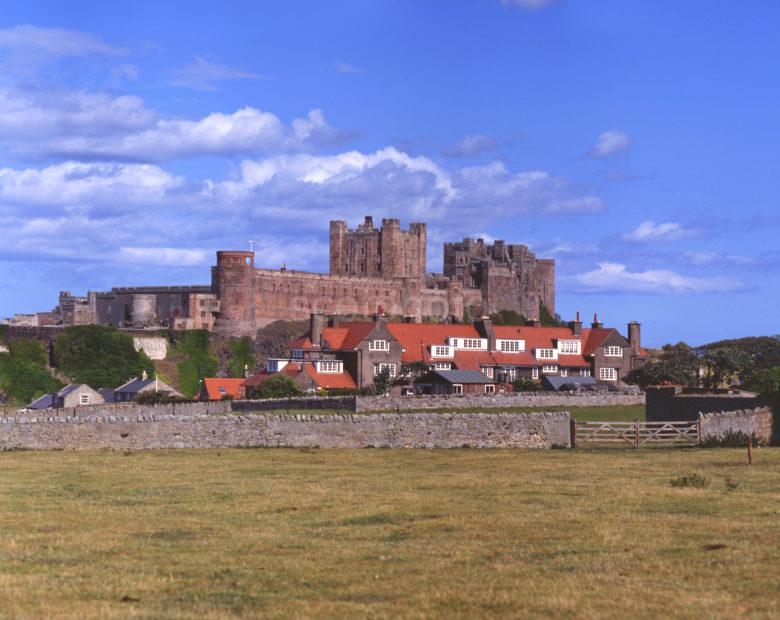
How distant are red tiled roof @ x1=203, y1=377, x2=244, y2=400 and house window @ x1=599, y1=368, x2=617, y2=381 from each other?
32535mm

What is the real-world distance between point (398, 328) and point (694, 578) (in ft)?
319

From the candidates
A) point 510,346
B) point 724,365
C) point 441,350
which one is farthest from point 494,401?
point 510,346

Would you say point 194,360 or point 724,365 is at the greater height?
point 194,360

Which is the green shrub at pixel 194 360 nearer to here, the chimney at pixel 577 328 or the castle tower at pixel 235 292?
the castle tower at pixel 235 292

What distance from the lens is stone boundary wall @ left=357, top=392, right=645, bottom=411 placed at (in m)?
67.1

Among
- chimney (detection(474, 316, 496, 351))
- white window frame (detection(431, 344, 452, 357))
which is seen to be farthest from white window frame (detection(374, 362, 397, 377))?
chimney (detection(474, 316, 496, 351))

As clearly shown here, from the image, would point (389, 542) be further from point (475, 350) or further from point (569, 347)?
point (569, 347)

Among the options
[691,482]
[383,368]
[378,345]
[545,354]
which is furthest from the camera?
[545,354]

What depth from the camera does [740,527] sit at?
68.3 feet

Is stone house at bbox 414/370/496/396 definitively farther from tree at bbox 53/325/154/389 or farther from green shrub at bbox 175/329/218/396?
tree at bbox 53/325/154/389

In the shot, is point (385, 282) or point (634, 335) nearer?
point (634, 335)

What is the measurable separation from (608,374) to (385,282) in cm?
5767

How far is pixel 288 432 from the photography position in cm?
4209

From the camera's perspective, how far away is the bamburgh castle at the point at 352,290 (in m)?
142
